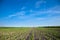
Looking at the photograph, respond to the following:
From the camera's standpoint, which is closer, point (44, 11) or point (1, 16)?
point (44, 11)

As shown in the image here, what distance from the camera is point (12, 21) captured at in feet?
19.9

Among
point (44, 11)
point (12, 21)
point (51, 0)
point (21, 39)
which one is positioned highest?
point (51, 0)

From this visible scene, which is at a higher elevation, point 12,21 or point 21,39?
point 12,21

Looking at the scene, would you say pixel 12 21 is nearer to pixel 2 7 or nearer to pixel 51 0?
pixel 2 7

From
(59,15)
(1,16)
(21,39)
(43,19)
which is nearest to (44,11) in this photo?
(43,19)

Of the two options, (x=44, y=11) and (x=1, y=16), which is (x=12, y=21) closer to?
(x=1, y=16)

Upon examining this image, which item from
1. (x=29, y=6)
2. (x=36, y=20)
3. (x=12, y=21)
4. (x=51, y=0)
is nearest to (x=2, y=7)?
(x=12, y=21)

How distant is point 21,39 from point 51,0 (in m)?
2.50

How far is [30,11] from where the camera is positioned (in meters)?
5.86

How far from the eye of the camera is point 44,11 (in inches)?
227

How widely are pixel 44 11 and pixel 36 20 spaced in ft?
2.00

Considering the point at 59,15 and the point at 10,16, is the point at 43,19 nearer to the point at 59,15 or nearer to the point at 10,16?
the point at 59,15

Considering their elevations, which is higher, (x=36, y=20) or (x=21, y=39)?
(x=36, y=20)

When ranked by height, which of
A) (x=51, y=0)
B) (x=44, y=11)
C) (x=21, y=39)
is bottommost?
(x=21, y=39)
